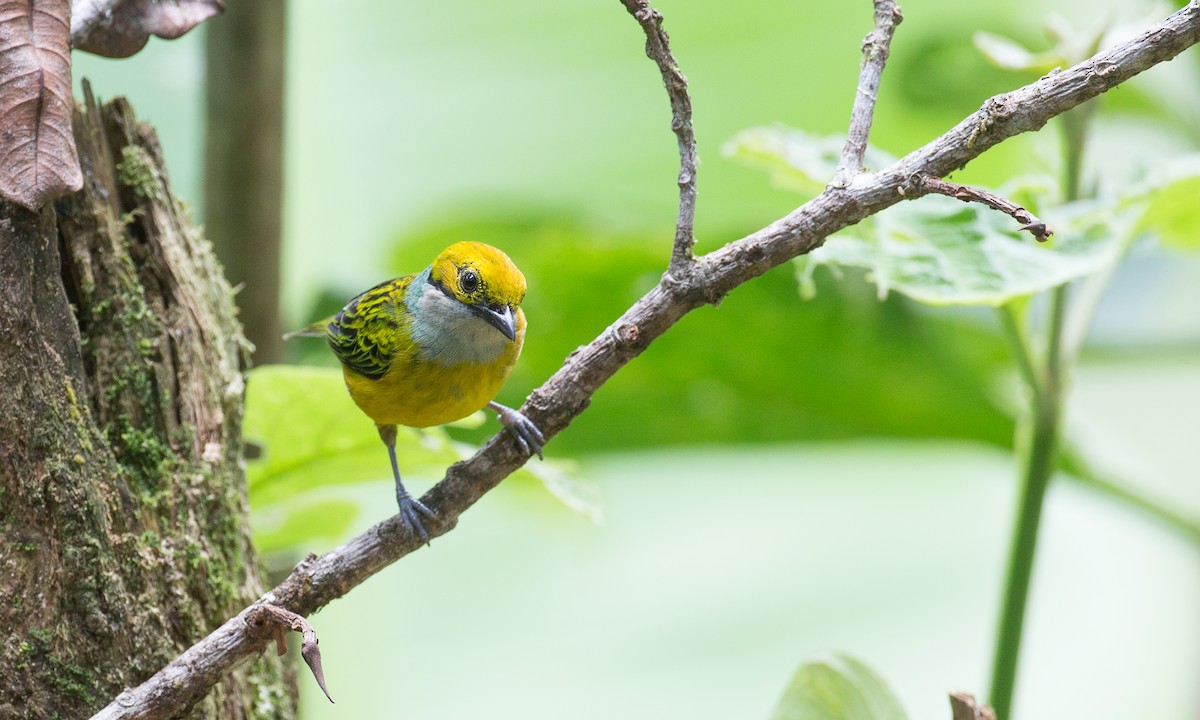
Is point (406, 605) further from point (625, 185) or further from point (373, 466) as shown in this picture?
point (373, 466)

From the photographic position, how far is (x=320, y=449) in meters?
2.00

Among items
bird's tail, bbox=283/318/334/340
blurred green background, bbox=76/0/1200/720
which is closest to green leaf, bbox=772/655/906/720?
bird's tail, bbox=283/318/334/340

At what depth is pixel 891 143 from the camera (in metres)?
4.35

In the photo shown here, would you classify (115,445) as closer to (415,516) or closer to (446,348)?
(415,516)

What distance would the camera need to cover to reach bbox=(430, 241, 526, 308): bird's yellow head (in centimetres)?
189

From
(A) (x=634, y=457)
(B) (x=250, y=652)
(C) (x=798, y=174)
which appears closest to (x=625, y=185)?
(A) (x=634, y=457)

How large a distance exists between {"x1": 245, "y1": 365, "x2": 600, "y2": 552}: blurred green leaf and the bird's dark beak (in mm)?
227

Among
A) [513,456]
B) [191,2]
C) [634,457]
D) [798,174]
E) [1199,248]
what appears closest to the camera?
[513,456]

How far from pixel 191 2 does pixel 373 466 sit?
3.08ft

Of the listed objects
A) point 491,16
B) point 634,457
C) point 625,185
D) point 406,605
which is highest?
point 491,16

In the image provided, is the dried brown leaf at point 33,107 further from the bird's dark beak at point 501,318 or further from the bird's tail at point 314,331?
the bird's tail at point 314,331

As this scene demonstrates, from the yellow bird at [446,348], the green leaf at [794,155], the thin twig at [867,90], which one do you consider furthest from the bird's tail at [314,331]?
the thin twig at [867,90]

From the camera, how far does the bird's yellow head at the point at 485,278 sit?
1891 mm

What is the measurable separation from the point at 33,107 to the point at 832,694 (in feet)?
4.83
